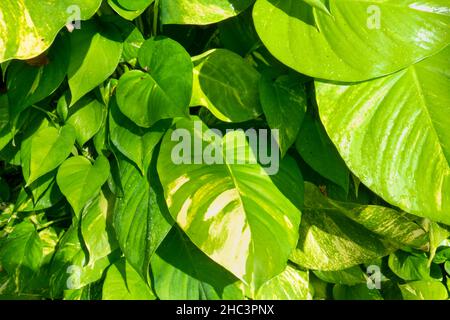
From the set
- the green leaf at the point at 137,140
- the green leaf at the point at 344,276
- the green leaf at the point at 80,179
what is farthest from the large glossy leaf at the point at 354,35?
the green leaf at the point at 344,276

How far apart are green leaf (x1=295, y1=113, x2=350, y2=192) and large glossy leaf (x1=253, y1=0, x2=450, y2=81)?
156 mm

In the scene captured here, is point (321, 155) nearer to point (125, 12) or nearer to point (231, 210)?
point (231, 210)

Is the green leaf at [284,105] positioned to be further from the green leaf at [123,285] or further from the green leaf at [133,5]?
the green leaf at [123,285]

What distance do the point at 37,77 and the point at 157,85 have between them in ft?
0.75

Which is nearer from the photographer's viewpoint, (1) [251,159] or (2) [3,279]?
(1) [251,159]

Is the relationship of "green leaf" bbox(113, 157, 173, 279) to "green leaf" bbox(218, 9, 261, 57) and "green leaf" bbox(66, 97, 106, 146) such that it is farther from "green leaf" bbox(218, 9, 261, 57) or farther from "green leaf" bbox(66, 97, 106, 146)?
"green leaf" bbox(218, 9, 261, 57)

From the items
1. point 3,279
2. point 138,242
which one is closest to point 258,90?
point 138,242

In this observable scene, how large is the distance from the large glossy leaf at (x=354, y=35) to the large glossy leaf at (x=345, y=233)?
26 cm

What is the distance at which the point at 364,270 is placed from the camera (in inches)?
41.4

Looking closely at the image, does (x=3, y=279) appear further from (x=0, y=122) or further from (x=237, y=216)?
(x=237, y=216)

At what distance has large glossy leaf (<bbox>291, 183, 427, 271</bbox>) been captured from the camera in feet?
2.64

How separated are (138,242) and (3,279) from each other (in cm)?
46

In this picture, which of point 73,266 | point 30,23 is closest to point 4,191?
point 73,266

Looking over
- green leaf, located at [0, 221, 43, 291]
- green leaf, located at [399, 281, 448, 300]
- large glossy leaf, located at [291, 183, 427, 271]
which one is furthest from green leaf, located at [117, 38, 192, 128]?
green leaf, located at [399, 281, 448, 300]
